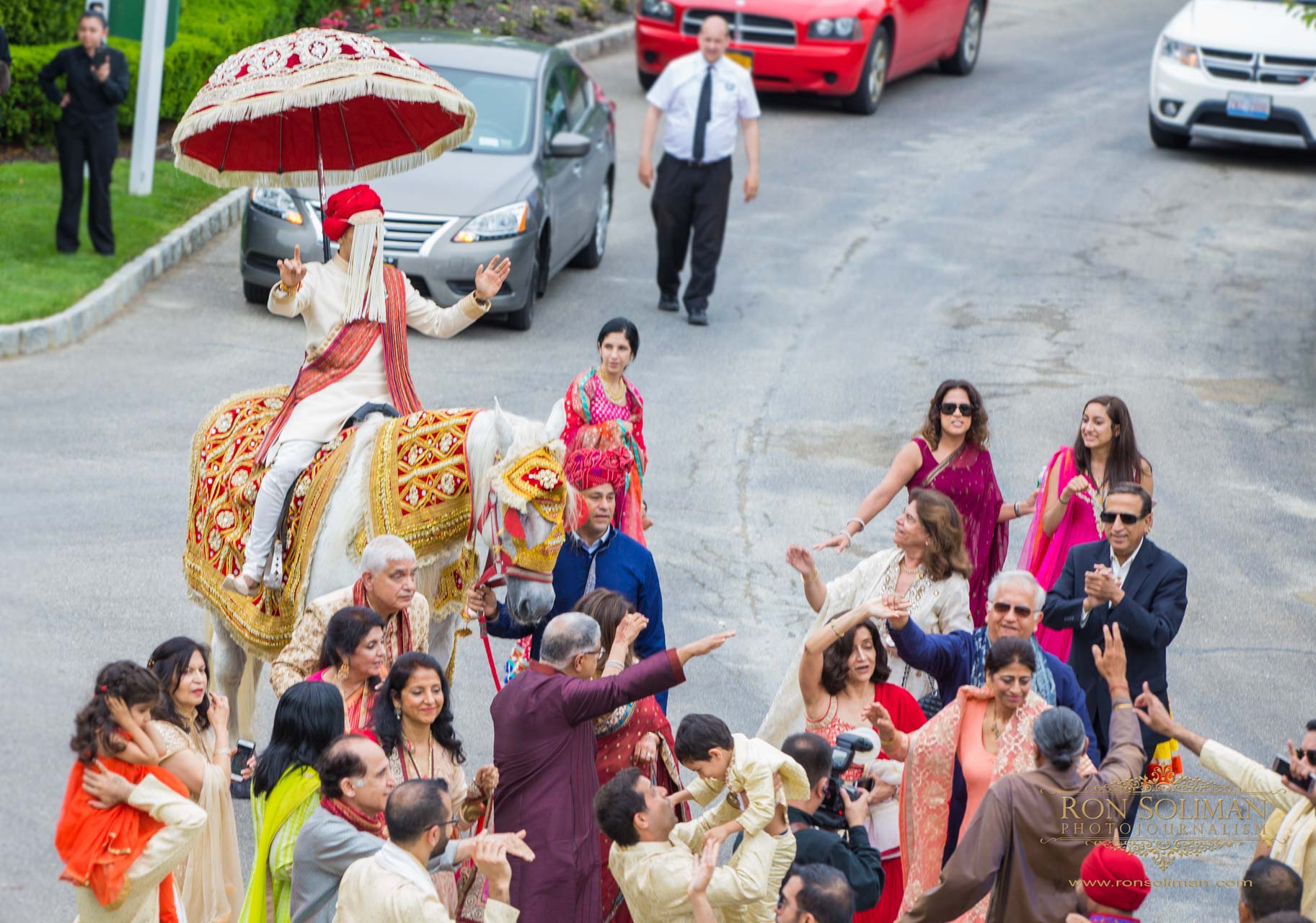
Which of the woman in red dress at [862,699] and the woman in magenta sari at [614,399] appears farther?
the woman in magenta sari at [614,399]

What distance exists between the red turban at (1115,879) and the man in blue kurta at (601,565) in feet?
7.23

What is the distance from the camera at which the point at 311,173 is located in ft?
26.2

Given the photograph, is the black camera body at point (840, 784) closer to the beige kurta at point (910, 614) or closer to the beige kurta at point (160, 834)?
the beige kurta at point (910, 614)

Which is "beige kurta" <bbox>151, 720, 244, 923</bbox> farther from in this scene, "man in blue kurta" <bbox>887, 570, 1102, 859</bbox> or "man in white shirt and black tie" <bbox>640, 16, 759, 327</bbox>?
"man in white shirt and black tie" <bbox>640, 16, 759, 327</bbox>

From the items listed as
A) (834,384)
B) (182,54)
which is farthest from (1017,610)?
(182,54)

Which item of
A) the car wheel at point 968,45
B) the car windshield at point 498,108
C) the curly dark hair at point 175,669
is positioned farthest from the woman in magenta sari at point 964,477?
the car wheel at point 968,45

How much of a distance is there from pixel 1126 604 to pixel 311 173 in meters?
4.06

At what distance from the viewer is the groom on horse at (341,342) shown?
287 inches

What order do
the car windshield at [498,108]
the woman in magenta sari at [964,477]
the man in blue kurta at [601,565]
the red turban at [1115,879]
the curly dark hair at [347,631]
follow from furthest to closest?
the car windshield at [498,108]
the woman in magenta sari at [964,477]
the man in blue kurta at [601,565]
the curly dark hair at [347,631]
the red turban at [1115,879]

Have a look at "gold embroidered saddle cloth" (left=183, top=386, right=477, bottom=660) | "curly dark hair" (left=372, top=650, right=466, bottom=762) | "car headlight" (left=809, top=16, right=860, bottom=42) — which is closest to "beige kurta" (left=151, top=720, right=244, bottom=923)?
"curly dark hair" (left=372, top=650, right=466, bottom=762)

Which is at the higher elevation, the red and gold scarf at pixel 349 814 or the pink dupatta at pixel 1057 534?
the pink dupatta at pixel 1057 534

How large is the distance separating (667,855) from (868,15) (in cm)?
1579

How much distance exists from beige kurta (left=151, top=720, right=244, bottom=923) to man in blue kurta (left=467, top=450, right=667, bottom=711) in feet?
4.26

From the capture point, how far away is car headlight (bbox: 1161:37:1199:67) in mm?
18998
